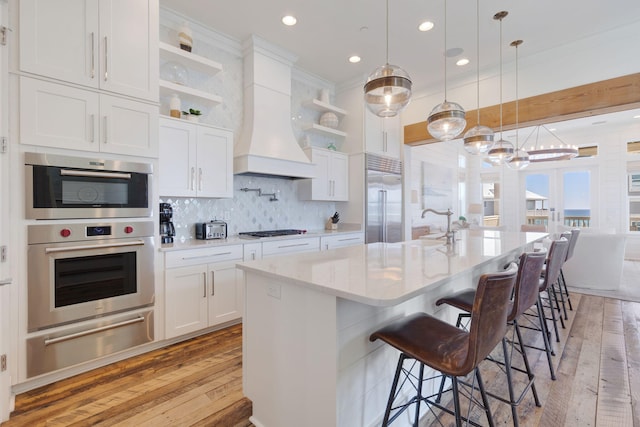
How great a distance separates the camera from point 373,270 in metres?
1.58

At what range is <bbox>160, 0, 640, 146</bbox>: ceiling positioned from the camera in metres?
3.13

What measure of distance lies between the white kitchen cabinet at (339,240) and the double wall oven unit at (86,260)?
2.12 metres

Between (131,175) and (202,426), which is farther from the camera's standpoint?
(131,175)

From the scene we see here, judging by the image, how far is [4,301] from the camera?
182 cm

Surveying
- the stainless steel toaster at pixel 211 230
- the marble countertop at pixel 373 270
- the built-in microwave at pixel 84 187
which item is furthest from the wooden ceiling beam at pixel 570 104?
the built-in microwave at pixel 84 187

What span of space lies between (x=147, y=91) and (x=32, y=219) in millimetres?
1285

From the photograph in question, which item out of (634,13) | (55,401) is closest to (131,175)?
(55,401)

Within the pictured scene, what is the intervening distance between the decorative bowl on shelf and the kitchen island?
136 inches

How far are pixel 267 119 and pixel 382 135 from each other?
2166mm

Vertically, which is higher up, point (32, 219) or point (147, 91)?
point (147, 91)

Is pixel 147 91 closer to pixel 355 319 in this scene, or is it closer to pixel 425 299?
pixel 355 319

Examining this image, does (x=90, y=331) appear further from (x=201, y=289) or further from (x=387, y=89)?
(x=387, y=89)

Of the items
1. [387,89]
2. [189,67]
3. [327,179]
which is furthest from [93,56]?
[327,179]

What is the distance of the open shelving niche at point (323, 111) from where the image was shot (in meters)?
4.52
